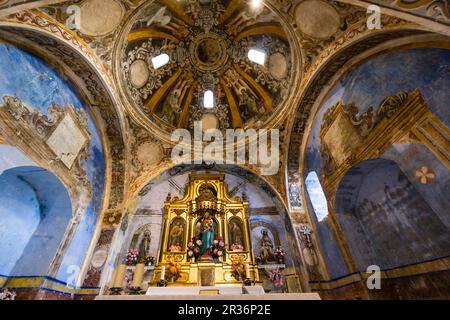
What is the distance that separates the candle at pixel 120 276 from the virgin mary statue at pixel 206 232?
3239mm

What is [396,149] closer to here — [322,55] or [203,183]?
[322,55]

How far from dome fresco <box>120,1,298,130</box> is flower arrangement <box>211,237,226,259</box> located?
5846mm

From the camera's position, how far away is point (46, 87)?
22.8 feet

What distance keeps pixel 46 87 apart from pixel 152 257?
297 inches

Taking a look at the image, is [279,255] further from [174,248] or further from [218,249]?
[174,248]

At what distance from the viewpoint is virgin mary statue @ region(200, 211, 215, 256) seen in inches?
346

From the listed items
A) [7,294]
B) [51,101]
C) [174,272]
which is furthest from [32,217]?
[174,272]

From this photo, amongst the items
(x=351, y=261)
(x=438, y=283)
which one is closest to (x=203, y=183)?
(x=351, y=261)

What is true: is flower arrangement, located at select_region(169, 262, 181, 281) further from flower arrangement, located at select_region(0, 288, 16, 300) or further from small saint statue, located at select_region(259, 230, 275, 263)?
flower arrangement, located at select_region(0, 288, 16, 300)

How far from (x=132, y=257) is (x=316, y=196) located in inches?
327

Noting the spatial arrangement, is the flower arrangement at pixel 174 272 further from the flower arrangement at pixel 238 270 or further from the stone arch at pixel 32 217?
the stone arch at pixel 32 217

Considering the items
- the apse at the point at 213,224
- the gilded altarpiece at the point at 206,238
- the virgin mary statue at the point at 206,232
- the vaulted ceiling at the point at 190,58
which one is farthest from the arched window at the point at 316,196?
the virgin mary statue at the point at 206,232

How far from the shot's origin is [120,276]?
27.8 ft

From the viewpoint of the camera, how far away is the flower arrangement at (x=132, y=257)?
9.04 metres
